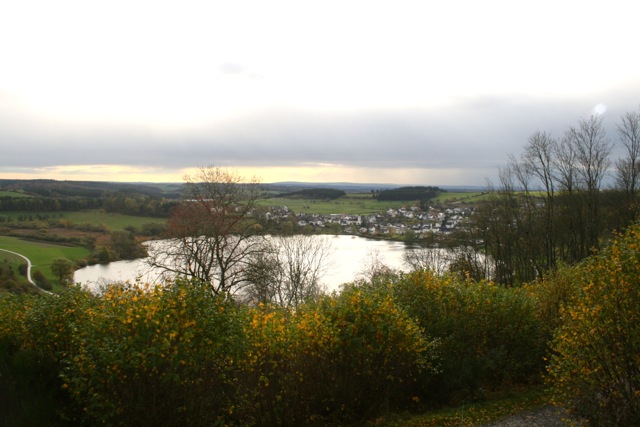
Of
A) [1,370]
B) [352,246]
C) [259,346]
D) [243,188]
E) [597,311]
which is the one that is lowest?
[352,246]

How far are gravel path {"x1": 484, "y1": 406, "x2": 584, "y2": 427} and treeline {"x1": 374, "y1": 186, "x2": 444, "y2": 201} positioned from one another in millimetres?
70146

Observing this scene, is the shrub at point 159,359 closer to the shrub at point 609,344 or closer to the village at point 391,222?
the shrub at point 609,344

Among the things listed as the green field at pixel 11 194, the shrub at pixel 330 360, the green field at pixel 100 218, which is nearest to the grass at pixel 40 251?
the green field at pixel 100 218

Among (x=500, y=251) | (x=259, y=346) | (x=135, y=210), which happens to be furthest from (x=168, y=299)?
(x=135, y=210)

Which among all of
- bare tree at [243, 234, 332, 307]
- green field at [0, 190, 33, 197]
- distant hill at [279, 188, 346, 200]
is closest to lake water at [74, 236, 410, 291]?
bare tree at [243, 234, 332, 307]

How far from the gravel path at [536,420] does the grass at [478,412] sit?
0.14 meters

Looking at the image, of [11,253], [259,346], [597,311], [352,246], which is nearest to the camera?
[597,311]

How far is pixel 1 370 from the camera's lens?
7.11m

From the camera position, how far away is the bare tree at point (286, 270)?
19.5 metres

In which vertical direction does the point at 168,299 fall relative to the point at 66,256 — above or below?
above

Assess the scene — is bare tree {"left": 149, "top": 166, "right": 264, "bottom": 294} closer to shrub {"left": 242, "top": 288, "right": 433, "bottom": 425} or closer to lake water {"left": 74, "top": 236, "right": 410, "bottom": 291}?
lake water {"left": 74, "top": 236, "right": 410, "bottom": 291}

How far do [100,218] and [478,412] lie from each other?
119 ft

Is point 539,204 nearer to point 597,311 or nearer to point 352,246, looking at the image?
point 352,246

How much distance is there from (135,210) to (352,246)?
2191 cm
